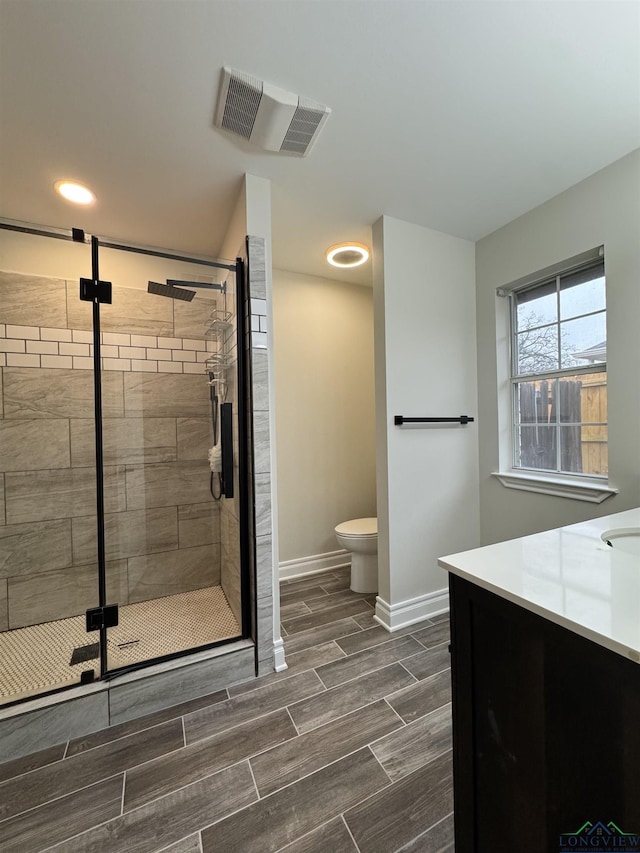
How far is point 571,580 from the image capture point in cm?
78

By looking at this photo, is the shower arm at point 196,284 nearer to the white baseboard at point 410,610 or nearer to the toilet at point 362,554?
the toilet at point 362,554

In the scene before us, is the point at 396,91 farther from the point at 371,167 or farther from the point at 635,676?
the point at 635,676

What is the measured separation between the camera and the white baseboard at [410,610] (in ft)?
6.81

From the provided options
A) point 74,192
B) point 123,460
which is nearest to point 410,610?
point 123,460

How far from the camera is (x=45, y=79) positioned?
1231mm

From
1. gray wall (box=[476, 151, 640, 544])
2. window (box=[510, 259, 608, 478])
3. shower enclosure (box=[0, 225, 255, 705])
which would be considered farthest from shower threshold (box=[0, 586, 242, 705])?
window (box=[510, 259, 608, 478])

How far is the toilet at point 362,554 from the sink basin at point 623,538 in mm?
1505

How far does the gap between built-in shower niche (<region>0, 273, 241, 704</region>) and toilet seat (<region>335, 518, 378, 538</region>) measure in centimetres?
84

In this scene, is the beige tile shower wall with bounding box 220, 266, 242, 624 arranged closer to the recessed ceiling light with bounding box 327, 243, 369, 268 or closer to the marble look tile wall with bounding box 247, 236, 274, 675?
the marble look tile wall with bounding box 247, 236, 274, 675

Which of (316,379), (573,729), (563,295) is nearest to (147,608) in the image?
(316,379)

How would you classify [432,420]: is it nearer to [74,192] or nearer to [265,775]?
[265,775]

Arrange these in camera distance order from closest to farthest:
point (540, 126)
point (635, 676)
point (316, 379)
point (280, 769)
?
point (635, 676)
point (280, 769)
point (540, 126)
point (316, 379)

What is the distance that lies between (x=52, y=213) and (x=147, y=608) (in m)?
2.49

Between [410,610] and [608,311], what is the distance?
202cm
